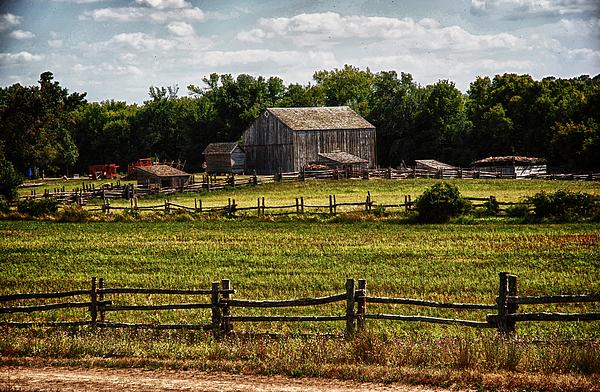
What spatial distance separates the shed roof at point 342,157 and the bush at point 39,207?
3826cm

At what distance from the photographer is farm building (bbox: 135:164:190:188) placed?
236ft

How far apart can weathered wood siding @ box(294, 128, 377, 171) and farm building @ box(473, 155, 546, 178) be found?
52.1 feet

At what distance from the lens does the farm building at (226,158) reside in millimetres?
94375

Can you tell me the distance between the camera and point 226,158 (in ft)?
312

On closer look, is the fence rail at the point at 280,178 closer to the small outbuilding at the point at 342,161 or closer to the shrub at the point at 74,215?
the small outbuilding at the point at 342,161

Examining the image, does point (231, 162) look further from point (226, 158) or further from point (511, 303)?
point (511, 303)

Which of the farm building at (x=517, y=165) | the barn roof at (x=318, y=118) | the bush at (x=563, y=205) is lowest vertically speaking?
the bush at (x=563, y=205)

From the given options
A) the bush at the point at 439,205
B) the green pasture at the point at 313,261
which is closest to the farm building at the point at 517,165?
the bush at the point at 439,205

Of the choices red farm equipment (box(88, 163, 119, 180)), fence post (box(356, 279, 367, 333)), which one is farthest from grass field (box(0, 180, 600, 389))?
red farm equipment (box(88, 163, 119, 180))

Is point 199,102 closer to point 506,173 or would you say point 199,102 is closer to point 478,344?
point 506,173

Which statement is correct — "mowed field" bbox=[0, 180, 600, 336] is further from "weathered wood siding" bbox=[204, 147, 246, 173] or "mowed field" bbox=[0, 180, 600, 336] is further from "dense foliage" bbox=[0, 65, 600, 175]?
"weathered wood siding" bbox=[204, 147, 246, 173]

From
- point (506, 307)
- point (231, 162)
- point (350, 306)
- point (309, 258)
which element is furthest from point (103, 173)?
point (506, 307)

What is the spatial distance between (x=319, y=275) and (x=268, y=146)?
211ft

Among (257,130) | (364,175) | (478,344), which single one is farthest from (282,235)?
(257,130)
